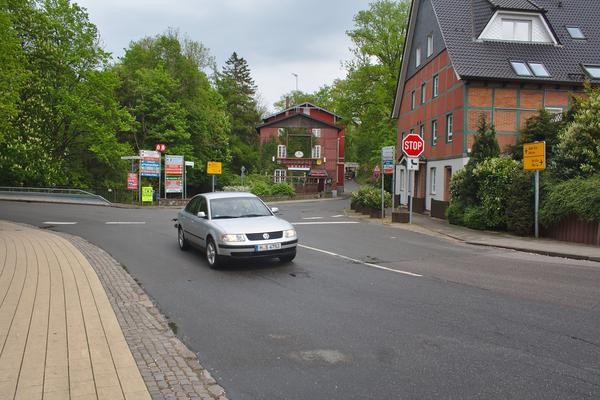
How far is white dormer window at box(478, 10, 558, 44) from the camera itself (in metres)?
26.7

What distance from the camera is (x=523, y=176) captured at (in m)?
16.6

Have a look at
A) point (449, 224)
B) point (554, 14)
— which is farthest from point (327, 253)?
point (554, 14)

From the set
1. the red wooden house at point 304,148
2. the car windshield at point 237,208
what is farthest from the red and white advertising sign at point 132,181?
the car windshield at point 237,208

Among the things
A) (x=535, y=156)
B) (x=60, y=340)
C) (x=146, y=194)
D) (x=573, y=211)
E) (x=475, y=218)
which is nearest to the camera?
(x=60, y=340)

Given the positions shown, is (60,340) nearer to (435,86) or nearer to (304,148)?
(435,86)

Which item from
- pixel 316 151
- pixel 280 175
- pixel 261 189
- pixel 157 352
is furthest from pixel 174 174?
pixel 157 352

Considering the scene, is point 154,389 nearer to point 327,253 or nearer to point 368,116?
point 327,253

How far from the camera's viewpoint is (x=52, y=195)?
3494 centimetres

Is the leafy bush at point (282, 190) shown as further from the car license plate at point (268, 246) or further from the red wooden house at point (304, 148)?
the car license plate at point (268, 246)

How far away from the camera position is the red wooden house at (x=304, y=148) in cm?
5844

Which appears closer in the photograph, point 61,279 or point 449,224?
point 61,279

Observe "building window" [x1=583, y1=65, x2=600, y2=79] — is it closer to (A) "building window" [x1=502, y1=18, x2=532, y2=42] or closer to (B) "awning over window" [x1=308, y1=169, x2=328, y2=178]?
(A) "building window" [x1=502, y1=18, x2=532, y2=42]

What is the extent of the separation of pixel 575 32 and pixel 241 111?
150ft

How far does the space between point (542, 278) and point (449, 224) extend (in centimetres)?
1235
